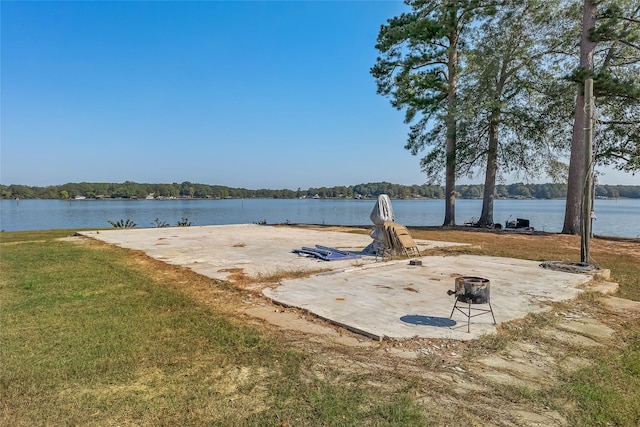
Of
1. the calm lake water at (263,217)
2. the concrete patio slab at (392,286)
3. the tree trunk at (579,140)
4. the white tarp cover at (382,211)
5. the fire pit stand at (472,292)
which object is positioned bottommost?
the calm lake water at (263,217)

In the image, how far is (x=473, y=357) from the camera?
10.4 ft

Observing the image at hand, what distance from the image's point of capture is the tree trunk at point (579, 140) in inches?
521

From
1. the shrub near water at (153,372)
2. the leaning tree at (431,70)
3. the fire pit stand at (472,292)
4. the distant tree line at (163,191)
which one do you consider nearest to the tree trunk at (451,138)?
the leaning tree at (431,70)

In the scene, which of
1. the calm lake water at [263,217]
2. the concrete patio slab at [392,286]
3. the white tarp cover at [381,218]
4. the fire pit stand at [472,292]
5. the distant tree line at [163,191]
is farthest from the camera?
the distant tree line at [163,191]

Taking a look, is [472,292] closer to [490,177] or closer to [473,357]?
[473,357]

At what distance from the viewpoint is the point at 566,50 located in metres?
15.9

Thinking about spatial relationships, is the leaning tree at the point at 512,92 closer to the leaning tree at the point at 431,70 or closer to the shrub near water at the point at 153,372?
the leaning tree at the point at 431,70

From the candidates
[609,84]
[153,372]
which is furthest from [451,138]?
[153,372]

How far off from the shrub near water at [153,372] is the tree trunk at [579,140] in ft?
44.7

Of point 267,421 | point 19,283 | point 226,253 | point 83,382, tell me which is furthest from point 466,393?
point 226,253

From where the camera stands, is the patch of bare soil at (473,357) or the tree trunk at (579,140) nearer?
the patch of bare soil at (473,357)

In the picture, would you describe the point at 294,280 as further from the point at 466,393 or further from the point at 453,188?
the point at 453,188

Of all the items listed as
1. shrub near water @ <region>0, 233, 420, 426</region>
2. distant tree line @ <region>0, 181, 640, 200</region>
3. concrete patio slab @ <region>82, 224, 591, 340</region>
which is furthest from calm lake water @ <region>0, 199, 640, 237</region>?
shrub near water @ <region>0, 233, 420, 426</region>

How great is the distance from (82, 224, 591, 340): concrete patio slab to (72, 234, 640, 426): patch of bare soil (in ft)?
0.72
